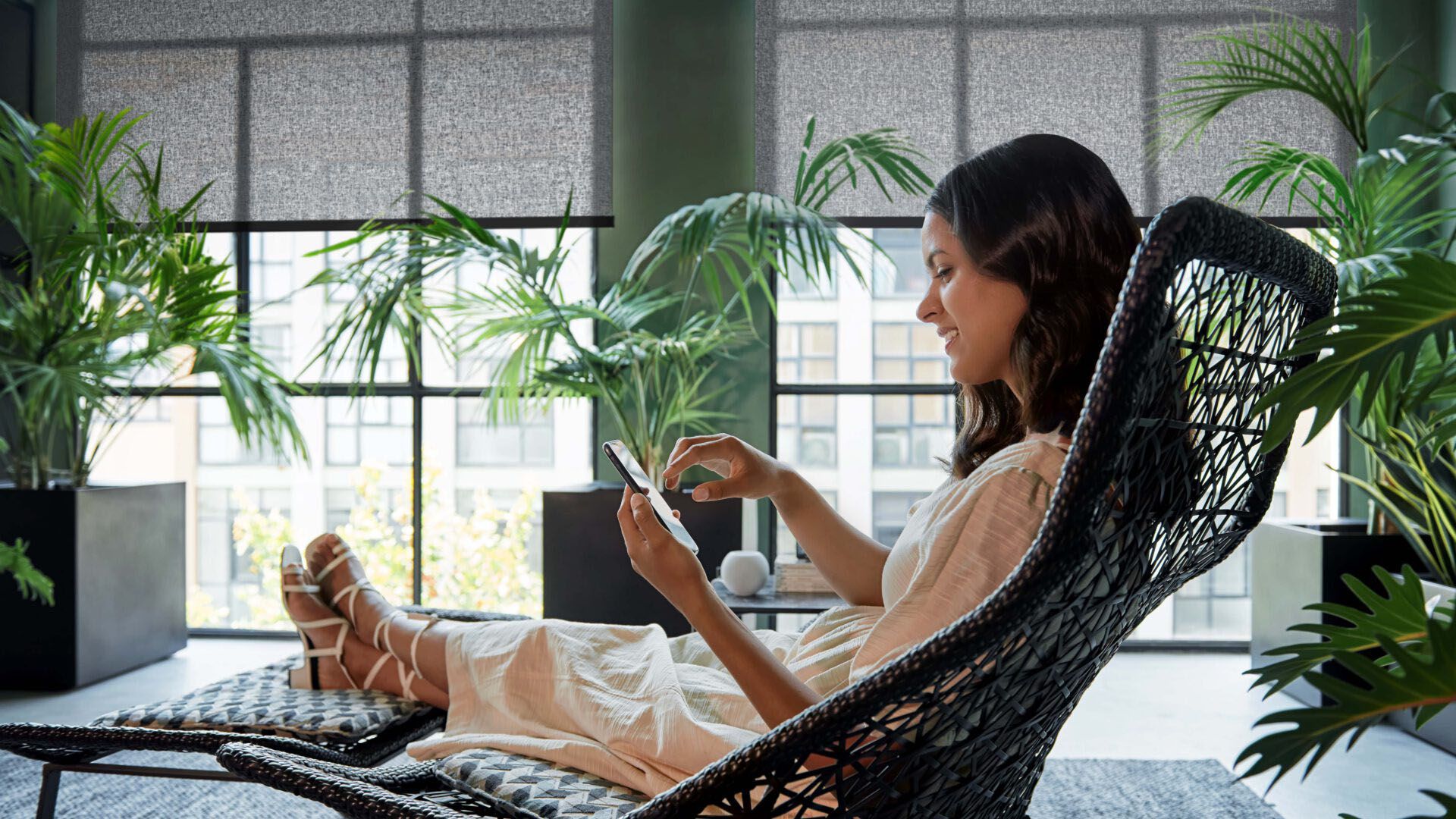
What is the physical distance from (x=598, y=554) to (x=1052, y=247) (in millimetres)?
2311

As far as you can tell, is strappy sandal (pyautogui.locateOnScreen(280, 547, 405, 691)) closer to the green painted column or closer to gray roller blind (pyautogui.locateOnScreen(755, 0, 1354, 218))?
the green painted column

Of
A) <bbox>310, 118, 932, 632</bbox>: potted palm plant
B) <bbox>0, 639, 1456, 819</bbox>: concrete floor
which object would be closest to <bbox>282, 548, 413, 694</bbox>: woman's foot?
<bbox>310, 118, 932, 632</bbox>: potted palm plant

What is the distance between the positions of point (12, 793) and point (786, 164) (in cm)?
289

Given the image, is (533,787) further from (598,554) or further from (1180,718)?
(1180,718)

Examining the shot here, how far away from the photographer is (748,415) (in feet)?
12.6

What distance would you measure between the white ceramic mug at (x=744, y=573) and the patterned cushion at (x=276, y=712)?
1.07m

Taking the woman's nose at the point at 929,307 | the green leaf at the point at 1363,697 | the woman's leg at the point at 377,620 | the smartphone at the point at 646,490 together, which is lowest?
the woman's leg at the point at 377,620

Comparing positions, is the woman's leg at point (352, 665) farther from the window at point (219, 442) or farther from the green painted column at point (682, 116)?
the window at point (219, 442)

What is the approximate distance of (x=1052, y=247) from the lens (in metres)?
1.04

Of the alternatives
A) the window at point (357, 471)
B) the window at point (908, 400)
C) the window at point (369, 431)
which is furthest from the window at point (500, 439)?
the window at point (908, 400)

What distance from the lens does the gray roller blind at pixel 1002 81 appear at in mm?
3686

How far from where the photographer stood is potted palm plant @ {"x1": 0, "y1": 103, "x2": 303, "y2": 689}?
3121 millimetres

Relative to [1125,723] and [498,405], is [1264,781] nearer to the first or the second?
[1125,723]

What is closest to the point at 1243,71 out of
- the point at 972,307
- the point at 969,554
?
the point at 972,307
